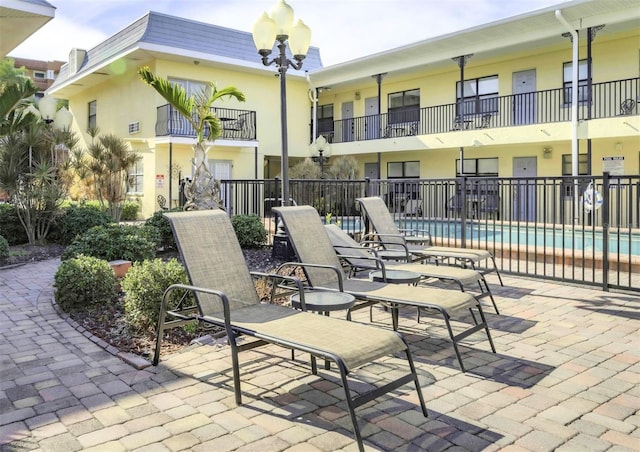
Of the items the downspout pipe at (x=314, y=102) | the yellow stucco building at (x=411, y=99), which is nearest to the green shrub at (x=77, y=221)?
the yellow stucco building at (x=411, y=99)

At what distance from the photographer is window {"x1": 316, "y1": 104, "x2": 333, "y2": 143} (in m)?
23.2

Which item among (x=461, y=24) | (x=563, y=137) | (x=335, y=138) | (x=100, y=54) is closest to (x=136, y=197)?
(x=100, y=54)

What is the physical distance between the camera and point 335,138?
23062 millimetres

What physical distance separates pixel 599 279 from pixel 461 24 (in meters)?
11.5

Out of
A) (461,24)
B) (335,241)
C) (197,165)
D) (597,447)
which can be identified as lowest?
(597,447)

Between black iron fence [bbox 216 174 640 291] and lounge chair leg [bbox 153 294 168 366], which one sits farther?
black iron fence [bbox 216 174 640 291]

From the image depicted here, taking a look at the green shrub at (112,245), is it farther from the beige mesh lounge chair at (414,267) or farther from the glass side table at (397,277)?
the glass side table at (397,277)

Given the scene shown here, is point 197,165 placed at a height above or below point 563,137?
below

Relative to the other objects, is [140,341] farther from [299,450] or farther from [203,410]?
[299,450]

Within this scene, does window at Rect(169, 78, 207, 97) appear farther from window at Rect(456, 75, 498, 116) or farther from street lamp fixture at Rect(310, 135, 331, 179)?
window at Rect(456, 75, 498, 116)

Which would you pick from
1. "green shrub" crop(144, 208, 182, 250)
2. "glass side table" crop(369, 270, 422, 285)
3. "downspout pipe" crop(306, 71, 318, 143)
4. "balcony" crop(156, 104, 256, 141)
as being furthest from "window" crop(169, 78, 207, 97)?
"glass side table" crop(369, 270, 422, 285)

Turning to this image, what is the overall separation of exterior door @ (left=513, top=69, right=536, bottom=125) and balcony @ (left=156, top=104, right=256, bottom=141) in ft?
30.9

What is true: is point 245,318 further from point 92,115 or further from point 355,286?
point 92,115

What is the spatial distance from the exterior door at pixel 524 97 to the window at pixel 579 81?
96 centimetres
